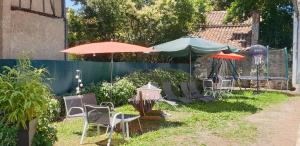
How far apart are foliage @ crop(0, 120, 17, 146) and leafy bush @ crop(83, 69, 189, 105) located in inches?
284

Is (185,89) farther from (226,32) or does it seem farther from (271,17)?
(226,32)

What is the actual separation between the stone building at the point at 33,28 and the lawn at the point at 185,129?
3.87 m

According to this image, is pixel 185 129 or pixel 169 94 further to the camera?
pixel 169 94

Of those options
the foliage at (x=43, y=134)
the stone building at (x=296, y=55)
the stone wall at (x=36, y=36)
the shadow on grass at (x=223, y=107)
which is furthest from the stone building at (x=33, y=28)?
the stone building at (x=296, y=55)

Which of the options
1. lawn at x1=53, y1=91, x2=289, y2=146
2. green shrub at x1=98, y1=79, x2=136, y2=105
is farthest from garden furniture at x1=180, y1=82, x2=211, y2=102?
green shrub at x1=98, y1=79, x2=136, y2=105

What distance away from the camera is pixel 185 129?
10.1 meters

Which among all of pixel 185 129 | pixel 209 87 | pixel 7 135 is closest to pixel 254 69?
pixel 209 87

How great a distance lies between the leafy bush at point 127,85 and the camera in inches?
551

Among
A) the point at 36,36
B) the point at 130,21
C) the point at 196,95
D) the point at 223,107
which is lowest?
the point at 223,107

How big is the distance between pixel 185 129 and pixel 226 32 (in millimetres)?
21668

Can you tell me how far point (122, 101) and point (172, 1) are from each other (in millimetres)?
10467

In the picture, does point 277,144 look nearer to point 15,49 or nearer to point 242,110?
point 242,110

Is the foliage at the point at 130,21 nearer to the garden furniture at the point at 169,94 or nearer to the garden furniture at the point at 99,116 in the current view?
the garden furniture at the point at 169,94

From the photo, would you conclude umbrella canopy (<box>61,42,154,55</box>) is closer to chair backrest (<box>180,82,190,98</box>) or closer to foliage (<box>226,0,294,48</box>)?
chair backrest (<box>180,82,190,98</box>)
